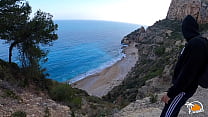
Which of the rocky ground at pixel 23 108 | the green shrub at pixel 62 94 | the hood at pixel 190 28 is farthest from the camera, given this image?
the green shrub at pixel 62 94

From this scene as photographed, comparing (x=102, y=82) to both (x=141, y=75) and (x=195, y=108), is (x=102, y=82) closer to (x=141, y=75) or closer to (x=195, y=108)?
(x=141, y=75)

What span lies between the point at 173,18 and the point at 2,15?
238 feet

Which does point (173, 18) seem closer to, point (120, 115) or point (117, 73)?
point (117, 73)

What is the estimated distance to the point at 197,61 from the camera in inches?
106

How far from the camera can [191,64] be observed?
271 cm

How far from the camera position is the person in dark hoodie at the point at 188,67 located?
8.80 ft

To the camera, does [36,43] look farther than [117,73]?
No

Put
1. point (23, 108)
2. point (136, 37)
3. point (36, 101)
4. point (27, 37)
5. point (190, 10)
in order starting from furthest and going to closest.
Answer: point (136, 37)
point (190, 10)
point (27, 37)
point (36, 101)
point (23, 108)

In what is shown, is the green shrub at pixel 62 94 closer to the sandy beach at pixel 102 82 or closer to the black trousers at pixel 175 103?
the black trousers at pixel 175 103

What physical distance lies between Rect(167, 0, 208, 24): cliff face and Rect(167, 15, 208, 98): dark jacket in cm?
4716

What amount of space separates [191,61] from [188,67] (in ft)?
0.31

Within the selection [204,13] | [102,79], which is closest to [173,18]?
[204,13]

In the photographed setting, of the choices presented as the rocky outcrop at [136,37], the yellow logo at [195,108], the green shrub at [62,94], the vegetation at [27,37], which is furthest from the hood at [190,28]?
the rocky outcrop at [136,37]

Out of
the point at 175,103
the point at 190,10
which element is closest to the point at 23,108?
the point at 175,103
